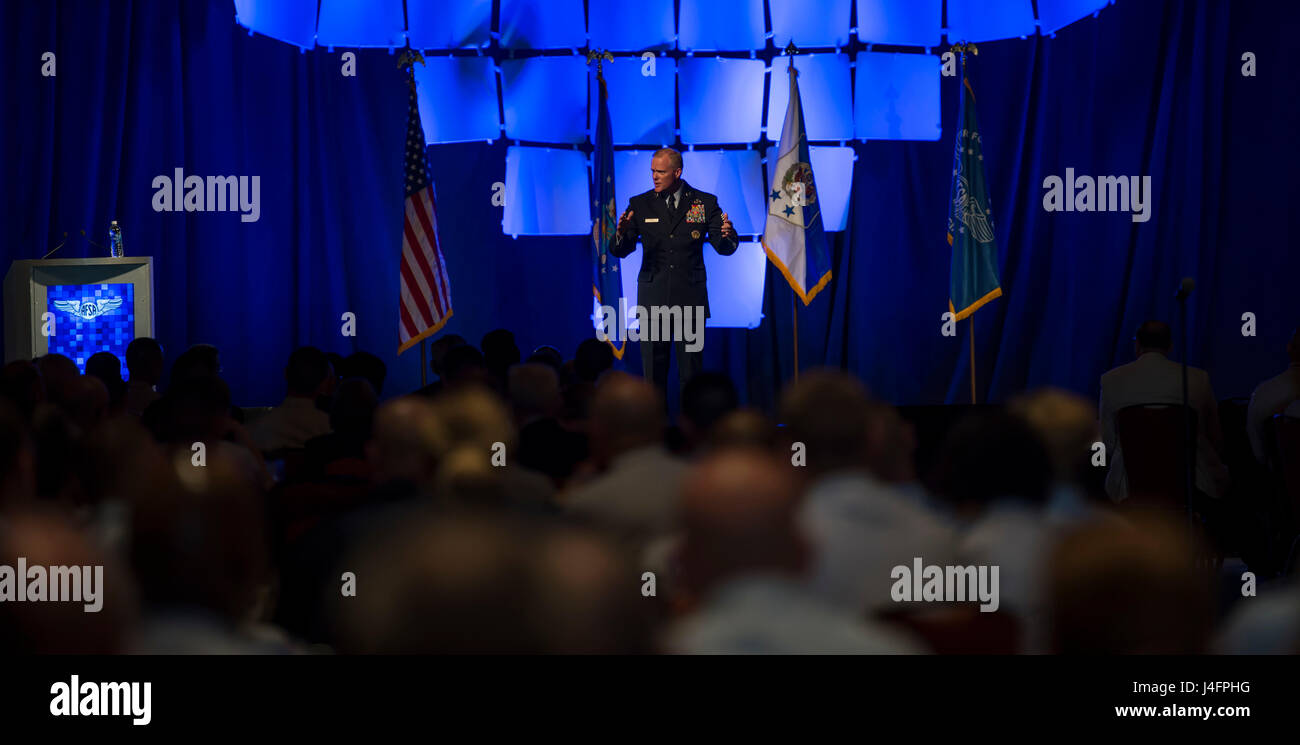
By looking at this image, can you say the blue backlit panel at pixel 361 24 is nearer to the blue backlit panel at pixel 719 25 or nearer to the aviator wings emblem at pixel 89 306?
the blue backlit panel at pixel 719 25

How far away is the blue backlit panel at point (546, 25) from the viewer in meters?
9.30

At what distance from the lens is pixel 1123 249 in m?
8.80

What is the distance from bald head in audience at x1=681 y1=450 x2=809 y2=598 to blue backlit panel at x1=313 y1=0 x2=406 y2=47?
26.0 ft

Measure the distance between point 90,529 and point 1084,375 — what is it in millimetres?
7943

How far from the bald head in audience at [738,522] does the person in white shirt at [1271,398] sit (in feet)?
11.0

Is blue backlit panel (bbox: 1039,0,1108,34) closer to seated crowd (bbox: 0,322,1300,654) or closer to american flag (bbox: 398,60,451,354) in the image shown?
american flag (bbox: 398,60,451,354)

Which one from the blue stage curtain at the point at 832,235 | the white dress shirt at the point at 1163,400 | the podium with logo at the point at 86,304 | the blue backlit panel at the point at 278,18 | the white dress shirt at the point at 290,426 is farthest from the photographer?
the blue backlit panel at the point at 278,18

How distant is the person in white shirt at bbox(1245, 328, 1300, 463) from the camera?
15.2ft

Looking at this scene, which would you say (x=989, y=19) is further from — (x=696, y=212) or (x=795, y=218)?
(x=696, y=212)

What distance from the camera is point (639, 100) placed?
934cm

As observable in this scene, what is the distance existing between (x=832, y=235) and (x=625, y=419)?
7.18 meters
